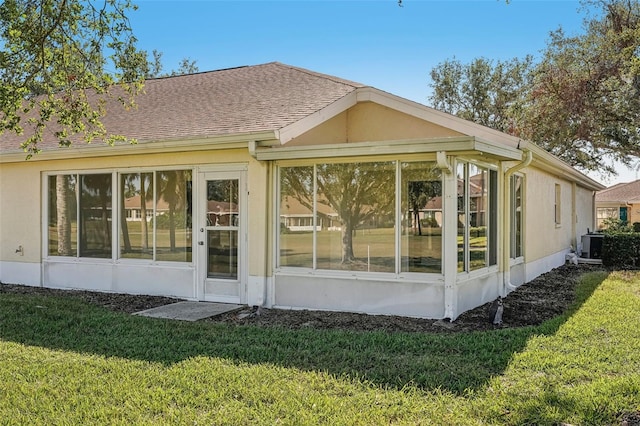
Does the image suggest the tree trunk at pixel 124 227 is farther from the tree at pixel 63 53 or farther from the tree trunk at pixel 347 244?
the tree trunk at pixel 347 244

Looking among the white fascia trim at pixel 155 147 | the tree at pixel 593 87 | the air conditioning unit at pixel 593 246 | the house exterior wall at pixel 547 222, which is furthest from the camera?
the tree at pixel 593 87

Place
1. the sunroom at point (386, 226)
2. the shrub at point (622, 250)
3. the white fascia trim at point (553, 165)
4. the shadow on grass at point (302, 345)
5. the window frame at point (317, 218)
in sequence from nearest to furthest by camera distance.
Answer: the shadow on grass at point (302, 345), the sunroom at point (386, 226), the window frame at point (317, 218), the white fascia trim at point (553, 165), the shrub at point (622, 250)

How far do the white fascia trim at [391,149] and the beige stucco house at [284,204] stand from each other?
0.02m

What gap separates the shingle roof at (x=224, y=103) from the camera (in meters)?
8.98

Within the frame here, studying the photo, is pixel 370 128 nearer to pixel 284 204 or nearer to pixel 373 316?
pixel 284 204

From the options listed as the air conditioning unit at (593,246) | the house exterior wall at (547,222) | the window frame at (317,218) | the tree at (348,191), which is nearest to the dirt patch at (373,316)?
the window frame at (317,218)

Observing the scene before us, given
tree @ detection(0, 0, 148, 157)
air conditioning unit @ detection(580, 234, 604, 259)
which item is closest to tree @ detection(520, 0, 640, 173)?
air conditioning unit @ detection(580, 234, 604, 259)

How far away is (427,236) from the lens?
7.60m

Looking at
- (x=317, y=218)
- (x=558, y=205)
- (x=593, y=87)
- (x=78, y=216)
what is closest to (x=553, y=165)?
(x=558, y=205)

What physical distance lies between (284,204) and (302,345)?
2.98 meters

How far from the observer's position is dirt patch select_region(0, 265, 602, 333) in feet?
23.5

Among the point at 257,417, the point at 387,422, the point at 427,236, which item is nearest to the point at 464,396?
the point at 387,422

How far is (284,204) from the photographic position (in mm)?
8516

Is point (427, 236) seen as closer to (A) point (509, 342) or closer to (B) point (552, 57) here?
(A) point (509, 342)
